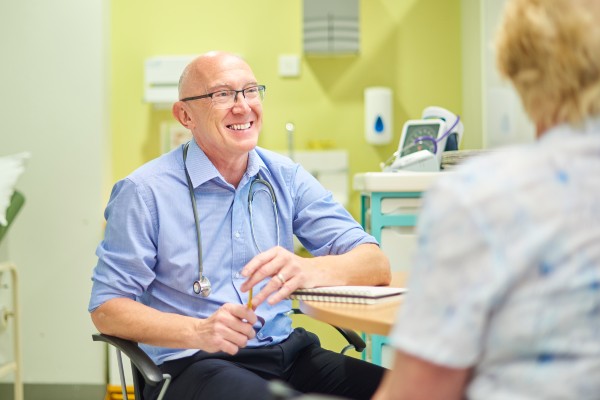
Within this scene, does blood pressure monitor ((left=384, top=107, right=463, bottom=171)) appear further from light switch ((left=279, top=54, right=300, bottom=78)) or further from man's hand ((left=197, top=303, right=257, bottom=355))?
man's hand ((left=197, top=303, right=257, bottom=355))

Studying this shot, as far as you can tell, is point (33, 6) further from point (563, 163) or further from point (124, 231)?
point (563, 163)

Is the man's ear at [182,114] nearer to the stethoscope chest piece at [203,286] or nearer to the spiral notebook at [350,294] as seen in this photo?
the stethoscope chest piece at [203,286]

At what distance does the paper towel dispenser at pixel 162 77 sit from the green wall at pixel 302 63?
0.48 feet

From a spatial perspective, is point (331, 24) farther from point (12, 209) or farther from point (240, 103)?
point (240, 103)

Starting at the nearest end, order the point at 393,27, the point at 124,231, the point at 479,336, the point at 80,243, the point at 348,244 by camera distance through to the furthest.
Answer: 1. the point at 479,336
2. the point at 124,231
3. the point at 348,244
4. the point at 80,243
5. the point at 393,27

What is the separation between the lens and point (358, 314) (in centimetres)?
138

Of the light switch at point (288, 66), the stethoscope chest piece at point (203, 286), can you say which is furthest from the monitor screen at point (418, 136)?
the stethoscope chest piece at point (203, 286)

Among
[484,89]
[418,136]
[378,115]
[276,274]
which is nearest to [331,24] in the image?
[378,115]

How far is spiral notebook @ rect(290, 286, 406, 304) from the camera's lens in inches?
59.7

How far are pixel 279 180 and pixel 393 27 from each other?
2199mm

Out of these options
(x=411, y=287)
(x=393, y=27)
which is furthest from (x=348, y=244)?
(x=393, y=27)

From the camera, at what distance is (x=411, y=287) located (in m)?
0.88

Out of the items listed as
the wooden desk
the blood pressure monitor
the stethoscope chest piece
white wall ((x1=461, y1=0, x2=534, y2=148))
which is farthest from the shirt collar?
white wall ((x1=461, y1=0, x2=534, y2=148))

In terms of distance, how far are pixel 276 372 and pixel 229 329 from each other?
282 millimetres
